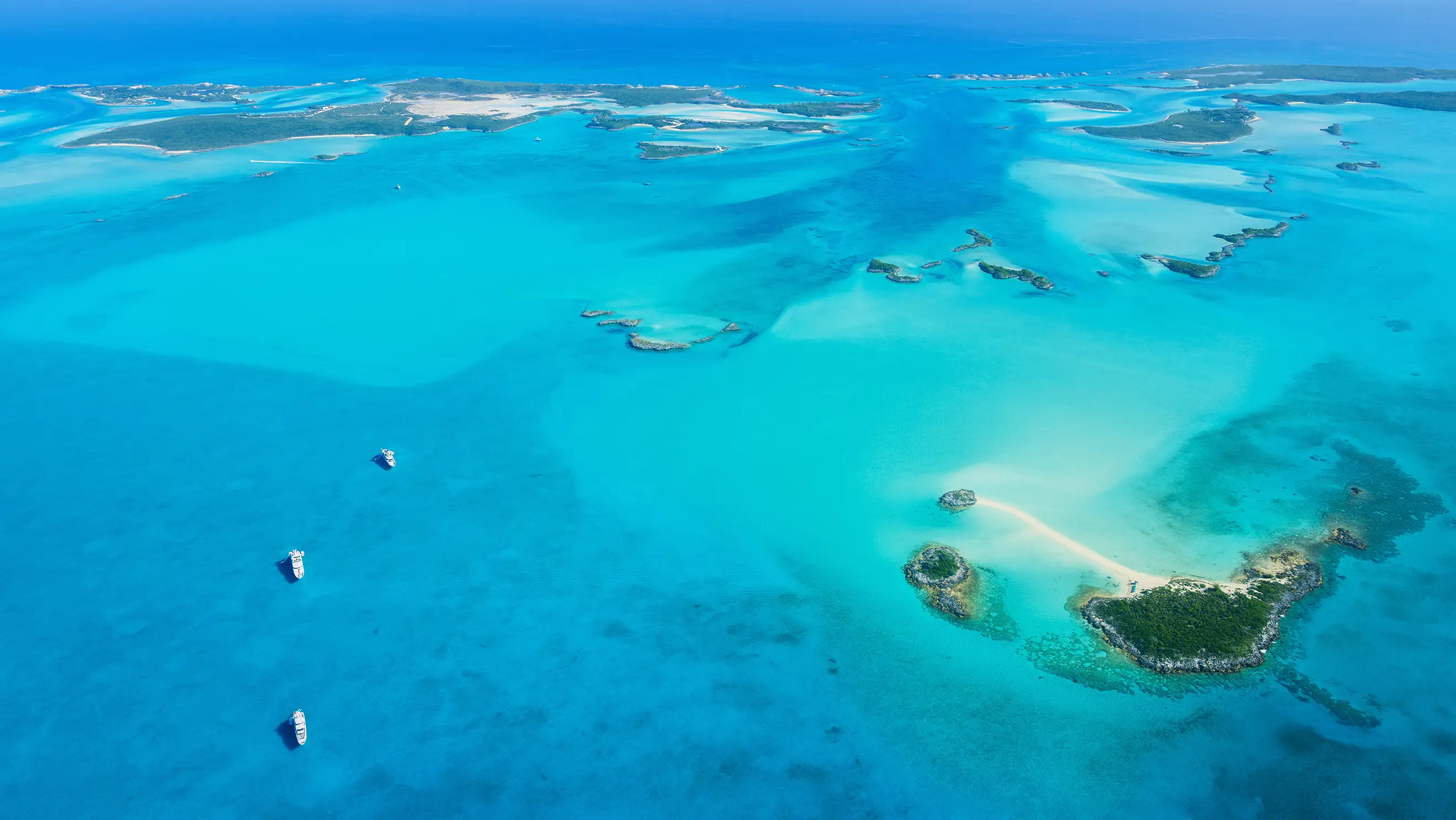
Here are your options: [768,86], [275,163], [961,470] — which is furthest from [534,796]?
[768,86]

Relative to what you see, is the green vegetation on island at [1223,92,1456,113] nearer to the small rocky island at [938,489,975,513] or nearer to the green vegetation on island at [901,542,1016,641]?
the small rocky island at [938,489,975,513]

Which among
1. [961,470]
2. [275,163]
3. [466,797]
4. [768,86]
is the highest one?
[768,86]

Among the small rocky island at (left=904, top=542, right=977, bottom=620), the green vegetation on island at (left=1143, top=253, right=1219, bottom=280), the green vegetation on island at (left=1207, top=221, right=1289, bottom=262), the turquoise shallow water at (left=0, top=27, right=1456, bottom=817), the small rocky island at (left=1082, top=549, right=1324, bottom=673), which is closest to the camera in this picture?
the turquoise shallow water at (left=0, top=27, right=1456, bottom=817)

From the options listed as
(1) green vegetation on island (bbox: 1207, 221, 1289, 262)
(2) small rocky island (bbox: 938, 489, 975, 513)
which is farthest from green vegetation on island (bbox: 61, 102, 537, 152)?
(2) small rocky island (bbox: 938, 489, 975, 513)

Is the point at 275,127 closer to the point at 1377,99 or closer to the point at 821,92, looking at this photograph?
the point at 821,92

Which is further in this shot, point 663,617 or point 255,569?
point 255,569

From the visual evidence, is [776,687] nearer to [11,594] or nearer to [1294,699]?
[1294,699]
